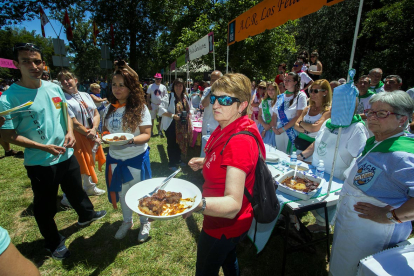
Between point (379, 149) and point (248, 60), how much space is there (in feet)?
45.4

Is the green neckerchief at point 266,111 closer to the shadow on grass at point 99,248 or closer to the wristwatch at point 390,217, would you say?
the wristwatch at point 390,217

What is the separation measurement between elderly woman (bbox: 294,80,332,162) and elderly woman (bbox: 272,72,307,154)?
21.8 inches

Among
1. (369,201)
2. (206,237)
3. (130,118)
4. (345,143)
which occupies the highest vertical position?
(130,118)

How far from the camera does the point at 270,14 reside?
3.69 meters

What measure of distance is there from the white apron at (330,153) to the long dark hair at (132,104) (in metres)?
2.30

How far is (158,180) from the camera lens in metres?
1.79

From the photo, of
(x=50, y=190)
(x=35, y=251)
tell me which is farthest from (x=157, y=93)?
(x=35, y=251)

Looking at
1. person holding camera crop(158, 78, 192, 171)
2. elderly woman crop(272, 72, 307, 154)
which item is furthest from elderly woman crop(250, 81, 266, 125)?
person holding camera crop(158, 78, 192, 171)

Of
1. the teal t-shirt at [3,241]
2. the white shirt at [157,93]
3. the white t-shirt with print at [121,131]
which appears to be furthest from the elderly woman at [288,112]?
the white shirt at [157,93]

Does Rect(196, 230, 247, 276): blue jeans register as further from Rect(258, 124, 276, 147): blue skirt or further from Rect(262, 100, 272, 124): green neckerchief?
Rect(262, 100, 272, 124): green neckerchief

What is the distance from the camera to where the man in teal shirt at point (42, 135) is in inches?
82.5

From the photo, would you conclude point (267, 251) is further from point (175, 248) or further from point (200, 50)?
point (200, 50)

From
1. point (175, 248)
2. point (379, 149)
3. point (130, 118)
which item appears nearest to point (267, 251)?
point (175, 248)

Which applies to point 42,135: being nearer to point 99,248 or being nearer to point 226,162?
point 99,248
